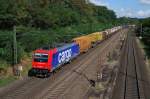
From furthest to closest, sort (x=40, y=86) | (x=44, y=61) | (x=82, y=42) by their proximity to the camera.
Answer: (x=82, y=42) → (x=44, y=61) → (x=40, y=86)

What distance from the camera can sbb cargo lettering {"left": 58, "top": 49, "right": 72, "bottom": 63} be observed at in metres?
38.5

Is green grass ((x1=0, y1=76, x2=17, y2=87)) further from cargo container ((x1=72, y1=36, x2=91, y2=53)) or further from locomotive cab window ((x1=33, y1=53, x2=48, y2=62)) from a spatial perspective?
cargo container ((x1=72, y1=36, x2=91, y2=53))

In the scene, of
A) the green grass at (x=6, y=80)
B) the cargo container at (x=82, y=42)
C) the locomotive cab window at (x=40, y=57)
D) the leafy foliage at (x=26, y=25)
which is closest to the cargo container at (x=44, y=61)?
the locomotive cab window at (x=40, y=57)

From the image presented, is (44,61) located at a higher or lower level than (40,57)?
lower

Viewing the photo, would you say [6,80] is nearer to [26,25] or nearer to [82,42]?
[82,42]

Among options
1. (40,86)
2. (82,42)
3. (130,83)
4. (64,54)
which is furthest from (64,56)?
(82,42)

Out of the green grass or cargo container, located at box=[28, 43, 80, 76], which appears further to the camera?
cargo container, located at box=[28, 43, 80, 76]

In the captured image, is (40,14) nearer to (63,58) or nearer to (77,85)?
(63,58)

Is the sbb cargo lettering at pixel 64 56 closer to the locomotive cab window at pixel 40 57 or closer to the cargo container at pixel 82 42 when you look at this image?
the locomotive cab window at pixel 40 57

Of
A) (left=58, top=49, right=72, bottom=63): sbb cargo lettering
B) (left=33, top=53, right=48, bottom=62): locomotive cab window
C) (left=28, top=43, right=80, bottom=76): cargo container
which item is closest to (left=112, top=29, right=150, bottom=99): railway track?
(left=58, top=49, right=72, bottom=63): sbb cargo lettering

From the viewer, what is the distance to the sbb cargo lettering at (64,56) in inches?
1514

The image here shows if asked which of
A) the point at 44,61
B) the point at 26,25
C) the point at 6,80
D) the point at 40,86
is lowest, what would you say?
the point at 40,86

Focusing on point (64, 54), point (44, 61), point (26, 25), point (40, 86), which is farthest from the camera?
point (26, 25)

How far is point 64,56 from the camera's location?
4075 cm
